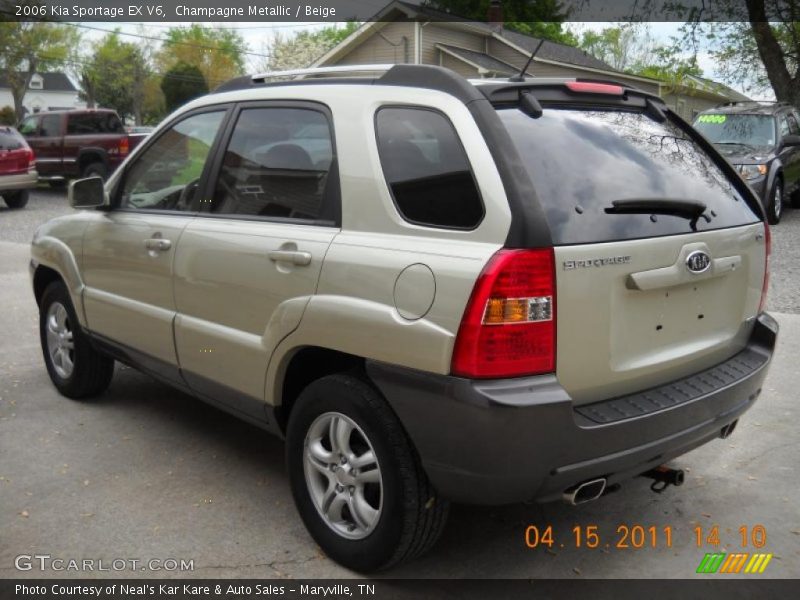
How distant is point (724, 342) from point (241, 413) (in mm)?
2123

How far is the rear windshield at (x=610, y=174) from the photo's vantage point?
9.56 ft

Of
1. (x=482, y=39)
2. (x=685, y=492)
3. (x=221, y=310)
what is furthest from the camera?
(x=482, y=39)

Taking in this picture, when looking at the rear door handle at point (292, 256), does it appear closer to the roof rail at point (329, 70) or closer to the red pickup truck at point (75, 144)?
the roof rail at point (329, 70)

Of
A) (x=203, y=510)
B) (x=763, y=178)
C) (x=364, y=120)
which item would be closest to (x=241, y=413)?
(x=203, y=510)

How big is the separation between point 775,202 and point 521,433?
12.4 metres

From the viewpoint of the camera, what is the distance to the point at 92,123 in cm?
2044

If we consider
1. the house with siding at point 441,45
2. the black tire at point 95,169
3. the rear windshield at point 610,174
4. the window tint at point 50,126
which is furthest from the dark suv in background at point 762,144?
the window tint at point 50,126

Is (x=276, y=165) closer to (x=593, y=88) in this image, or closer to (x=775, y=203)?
(x=593, y=88)

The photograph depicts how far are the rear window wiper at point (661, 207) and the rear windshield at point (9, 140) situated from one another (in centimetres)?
1691

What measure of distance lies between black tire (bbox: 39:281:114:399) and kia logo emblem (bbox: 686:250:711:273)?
358 centimetres

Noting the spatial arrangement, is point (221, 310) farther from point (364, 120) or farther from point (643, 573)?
point (643, 573)

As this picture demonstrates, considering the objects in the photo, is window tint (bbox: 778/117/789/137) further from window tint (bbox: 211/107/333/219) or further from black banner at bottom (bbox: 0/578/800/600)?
black banner at bottom (bbox: 0/578/800/600)

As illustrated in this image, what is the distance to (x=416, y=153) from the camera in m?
3.13

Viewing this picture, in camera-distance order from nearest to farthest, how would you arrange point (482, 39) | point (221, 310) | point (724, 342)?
point (724, 342) → point (221, 310) → point (482, 39)
